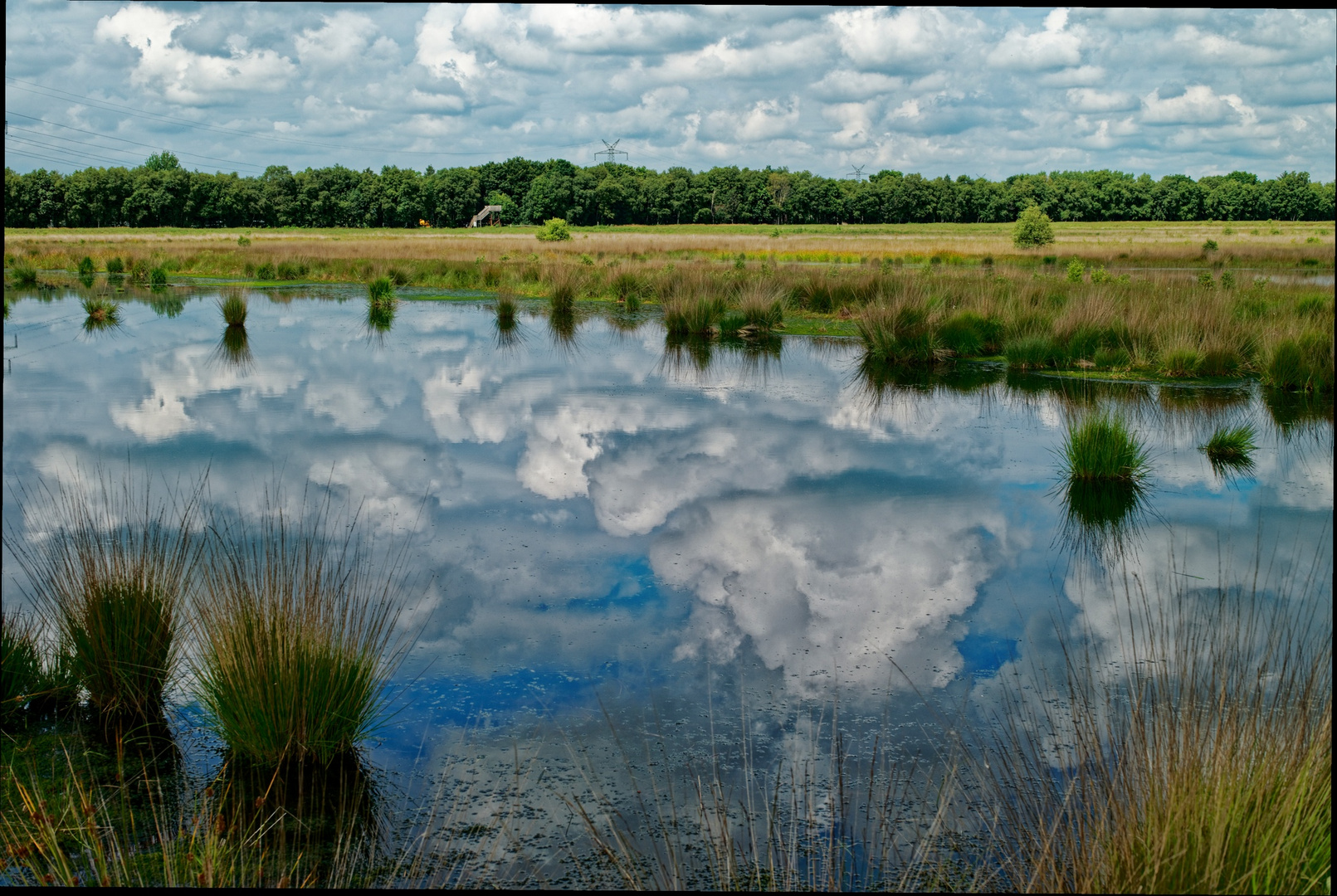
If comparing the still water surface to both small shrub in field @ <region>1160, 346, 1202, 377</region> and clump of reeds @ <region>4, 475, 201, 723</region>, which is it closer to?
small shrub in field @ <region>1160, 346, 1202, 377</region>

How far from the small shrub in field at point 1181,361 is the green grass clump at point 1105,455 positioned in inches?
200

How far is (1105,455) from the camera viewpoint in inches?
296

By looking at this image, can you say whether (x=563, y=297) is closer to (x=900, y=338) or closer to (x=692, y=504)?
(x=900, y=338)

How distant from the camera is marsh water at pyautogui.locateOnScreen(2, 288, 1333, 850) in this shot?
4.30 meters

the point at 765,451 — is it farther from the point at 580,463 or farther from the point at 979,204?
the point at 979,204

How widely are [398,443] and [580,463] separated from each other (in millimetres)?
1640

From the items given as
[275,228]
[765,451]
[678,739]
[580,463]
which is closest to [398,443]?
[580,463]

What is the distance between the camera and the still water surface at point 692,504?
175 inches

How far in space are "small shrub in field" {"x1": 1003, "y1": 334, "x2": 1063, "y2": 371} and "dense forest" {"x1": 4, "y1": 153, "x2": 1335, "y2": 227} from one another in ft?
161

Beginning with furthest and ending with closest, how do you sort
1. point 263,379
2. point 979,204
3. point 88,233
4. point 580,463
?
1. point 979,204
2. point 88,233
3. point 263,379
4. point 580,463

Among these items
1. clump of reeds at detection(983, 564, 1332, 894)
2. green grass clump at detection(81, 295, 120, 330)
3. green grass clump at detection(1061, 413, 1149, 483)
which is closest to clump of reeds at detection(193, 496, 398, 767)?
clump of reeds at detection(983, 564, 1332, 894)

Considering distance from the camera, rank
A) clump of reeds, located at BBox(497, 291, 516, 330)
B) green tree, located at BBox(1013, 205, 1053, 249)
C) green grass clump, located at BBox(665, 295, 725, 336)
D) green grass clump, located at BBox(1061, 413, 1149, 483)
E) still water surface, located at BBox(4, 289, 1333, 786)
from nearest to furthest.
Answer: still water surface, located at BBox(4, 289, 1333, 786) < green grass clump, located at BBox(1061, 413, 1149, 483) < green grass clump, located at BBox(665, 295, 725, 336) < clump of reeds, located at BBox(497, 291, 516, 330) < green tree, located at BBox(1013, 205, 1053, 249)

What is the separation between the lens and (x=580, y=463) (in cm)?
800

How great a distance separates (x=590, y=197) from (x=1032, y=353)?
7457cm
